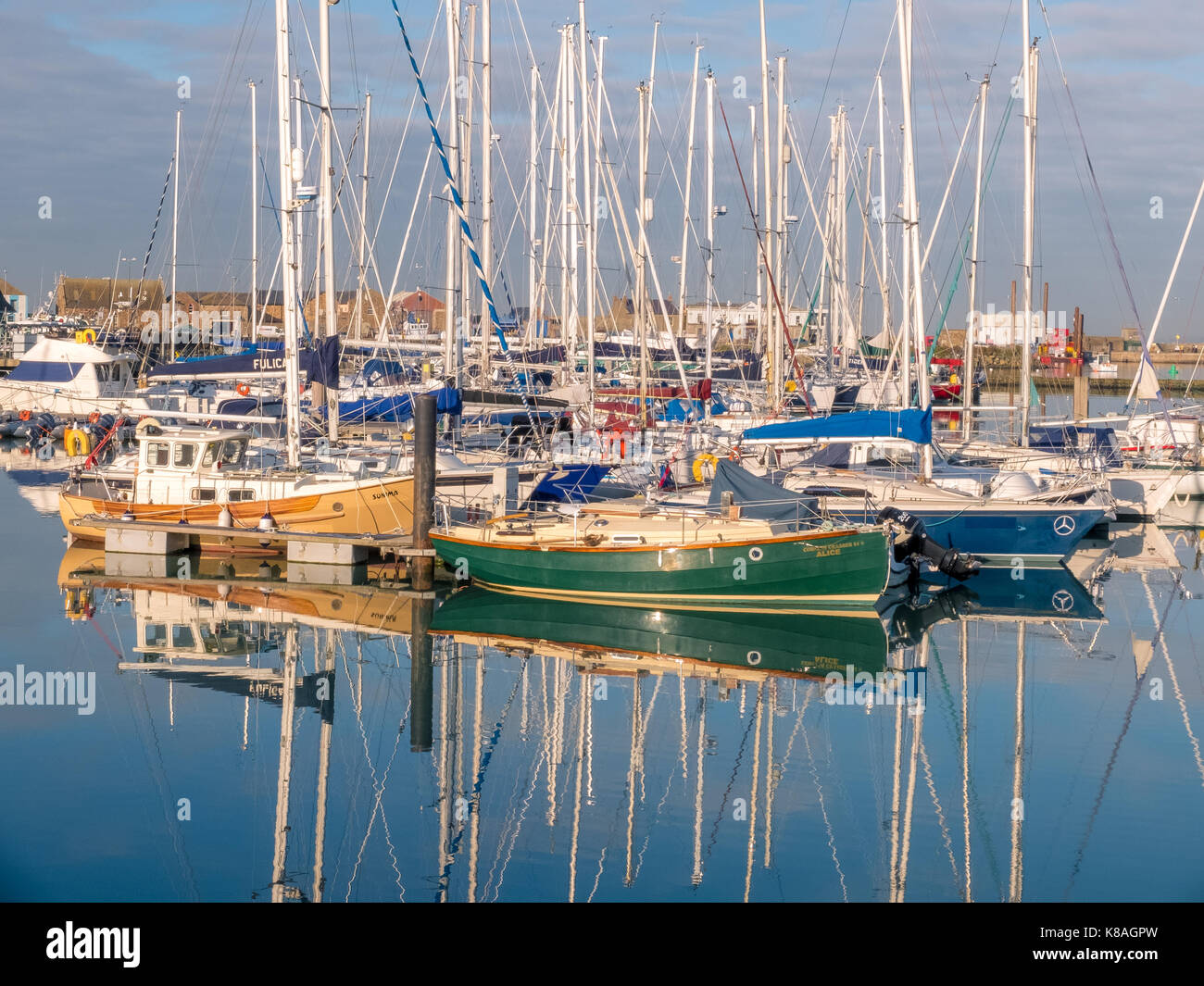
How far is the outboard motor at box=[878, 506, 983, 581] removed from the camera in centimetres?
2420

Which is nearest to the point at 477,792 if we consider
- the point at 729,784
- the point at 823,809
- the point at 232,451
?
the point at 729,784

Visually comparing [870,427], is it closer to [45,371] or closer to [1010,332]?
[45,371]

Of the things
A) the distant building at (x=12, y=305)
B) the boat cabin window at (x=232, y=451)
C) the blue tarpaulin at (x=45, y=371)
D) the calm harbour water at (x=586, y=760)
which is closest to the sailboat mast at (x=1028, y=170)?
the calm harbour water at (x=586, y=760)

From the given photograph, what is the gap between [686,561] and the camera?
2186cm

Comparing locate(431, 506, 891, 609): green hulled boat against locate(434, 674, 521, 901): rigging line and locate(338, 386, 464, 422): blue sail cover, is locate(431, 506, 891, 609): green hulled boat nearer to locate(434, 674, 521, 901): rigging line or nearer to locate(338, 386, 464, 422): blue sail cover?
locate(434, 674, 521, 901): rigging line

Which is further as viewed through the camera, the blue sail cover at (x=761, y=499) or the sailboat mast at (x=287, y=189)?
the sailboat mast at (x=287, y=189)

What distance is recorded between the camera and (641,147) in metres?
36.8

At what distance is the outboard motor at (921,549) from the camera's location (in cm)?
2420

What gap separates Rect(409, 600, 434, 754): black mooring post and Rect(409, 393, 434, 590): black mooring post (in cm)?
129

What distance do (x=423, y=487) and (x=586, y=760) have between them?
10.3 m

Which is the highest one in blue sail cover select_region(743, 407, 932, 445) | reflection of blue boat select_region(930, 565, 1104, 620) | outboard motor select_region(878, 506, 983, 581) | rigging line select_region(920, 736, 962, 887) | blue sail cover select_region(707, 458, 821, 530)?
blue sail cover select_region(743, 407, 932, 445)

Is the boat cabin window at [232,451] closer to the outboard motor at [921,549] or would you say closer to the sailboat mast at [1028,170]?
the outboard motor at [921,549]

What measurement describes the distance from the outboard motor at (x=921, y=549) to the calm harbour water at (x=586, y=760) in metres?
1.76

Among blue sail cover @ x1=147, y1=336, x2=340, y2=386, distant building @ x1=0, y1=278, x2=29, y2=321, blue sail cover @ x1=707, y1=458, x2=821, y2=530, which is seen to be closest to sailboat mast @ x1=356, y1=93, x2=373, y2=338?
blue sail cover @ x1=147, y1=336, x2=340, y2=386
